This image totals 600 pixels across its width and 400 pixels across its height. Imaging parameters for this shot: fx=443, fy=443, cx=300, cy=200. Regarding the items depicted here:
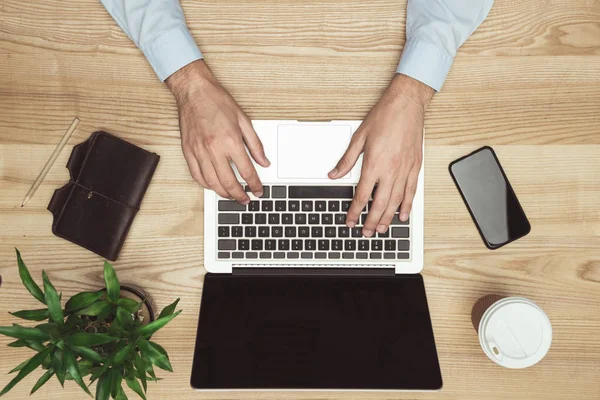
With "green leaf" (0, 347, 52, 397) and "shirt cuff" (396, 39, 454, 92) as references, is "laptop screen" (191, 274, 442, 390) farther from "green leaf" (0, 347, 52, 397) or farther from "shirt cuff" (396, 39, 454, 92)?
"shirt cuff" (396, 39, 454, 92)

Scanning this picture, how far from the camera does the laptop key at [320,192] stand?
85 centimetres

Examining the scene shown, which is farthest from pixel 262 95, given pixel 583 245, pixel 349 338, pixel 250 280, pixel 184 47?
pixel 583 245

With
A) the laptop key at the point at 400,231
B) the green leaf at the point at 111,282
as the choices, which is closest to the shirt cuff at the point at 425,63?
the laptop key at the point at 400,231

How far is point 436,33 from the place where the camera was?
0.85 meters

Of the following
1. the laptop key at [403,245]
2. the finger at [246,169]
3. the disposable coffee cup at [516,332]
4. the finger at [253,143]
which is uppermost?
Answer: the finger at [253,143]

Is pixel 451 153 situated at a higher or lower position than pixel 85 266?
higher

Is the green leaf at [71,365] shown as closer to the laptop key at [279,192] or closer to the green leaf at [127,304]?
the green leaf at [127,304]

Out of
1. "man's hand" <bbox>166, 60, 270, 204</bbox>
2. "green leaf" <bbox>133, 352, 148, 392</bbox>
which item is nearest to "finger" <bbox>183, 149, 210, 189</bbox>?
"man's hand" <bbox>166, 60, 270, 204</bbox>

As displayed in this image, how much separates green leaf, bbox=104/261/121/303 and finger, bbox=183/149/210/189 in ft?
0.77

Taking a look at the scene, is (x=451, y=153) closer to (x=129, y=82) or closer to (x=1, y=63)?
(x=129, y=82)

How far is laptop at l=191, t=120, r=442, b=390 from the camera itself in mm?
754

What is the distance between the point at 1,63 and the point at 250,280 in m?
0.66

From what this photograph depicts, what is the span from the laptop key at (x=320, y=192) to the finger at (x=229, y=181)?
91 mm

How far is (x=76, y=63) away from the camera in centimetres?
89
